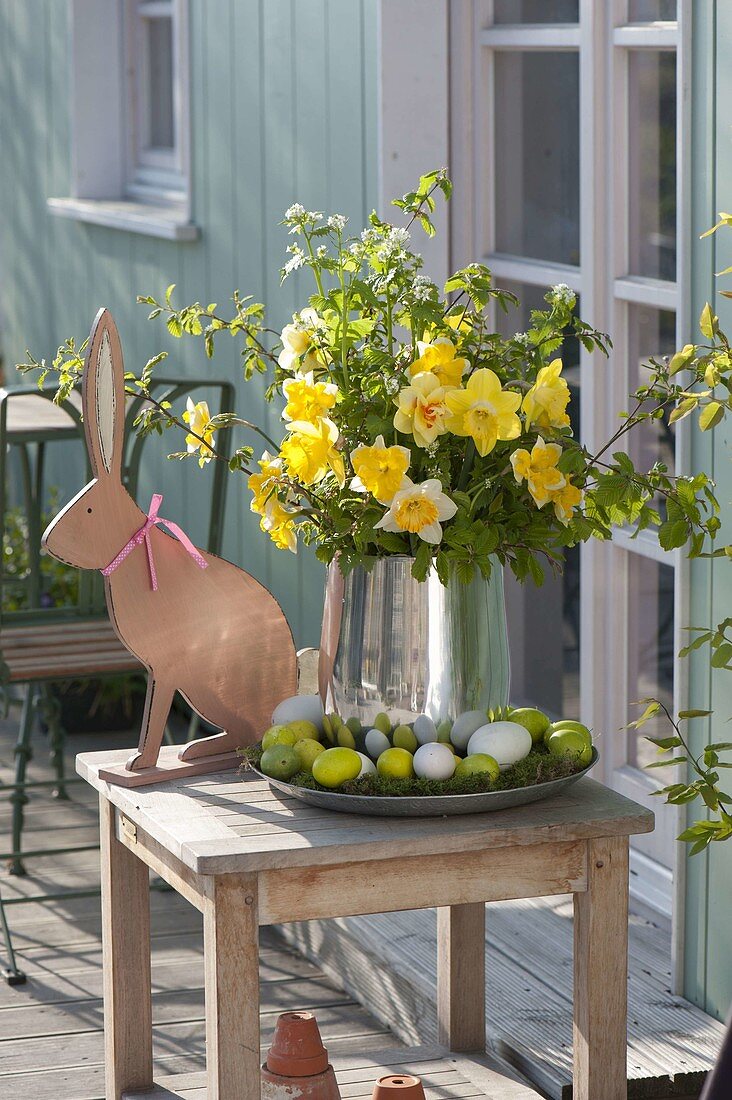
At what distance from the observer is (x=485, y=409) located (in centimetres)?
165

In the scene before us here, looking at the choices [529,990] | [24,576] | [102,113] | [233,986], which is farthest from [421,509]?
[102,113]

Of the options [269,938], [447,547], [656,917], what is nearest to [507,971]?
[656,917]

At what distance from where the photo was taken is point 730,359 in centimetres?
177

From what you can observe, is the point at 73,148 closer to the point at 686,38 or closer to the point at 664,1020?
the point at 686,38

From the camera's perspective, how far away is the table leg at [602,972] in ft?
5.71

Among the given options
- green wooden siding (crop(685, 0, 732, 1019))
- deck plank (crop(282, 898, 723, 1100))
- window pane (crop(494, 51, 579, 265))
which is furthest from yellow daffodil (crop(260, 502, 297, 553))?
window pane (crop(494, 51, 579, 265))

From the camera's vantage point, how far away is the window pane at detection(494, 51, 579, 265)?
293 cm

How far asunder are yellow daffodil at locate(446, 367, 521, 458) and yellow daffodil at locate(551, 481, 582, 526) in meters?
0.09

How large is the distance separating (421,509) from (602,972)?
0.53m

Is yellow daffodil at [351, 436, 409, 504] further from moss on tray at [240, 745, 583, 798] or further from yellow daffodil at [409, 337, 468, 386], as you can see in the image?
moss on tray at [240, 745, 583, 798]

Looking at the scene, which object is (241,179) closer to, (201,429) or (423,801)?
(201,429)

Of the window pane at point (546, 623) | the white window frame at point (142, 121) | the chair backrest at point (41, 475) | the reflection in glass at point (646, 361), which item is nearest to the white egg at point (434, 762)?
the chair backrest at point (41, 475)

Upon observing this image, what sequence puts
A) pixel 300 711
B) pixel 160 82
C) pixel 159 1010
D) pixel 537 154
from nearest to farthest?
1. pixel 300 711
2. pixel 159 1010
3. pixel 537 154
4. pixel 160 82

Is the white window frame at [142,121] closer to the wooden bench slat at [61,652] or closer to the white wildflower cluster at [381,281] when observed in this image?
the wooden bench slat at [61,652]
